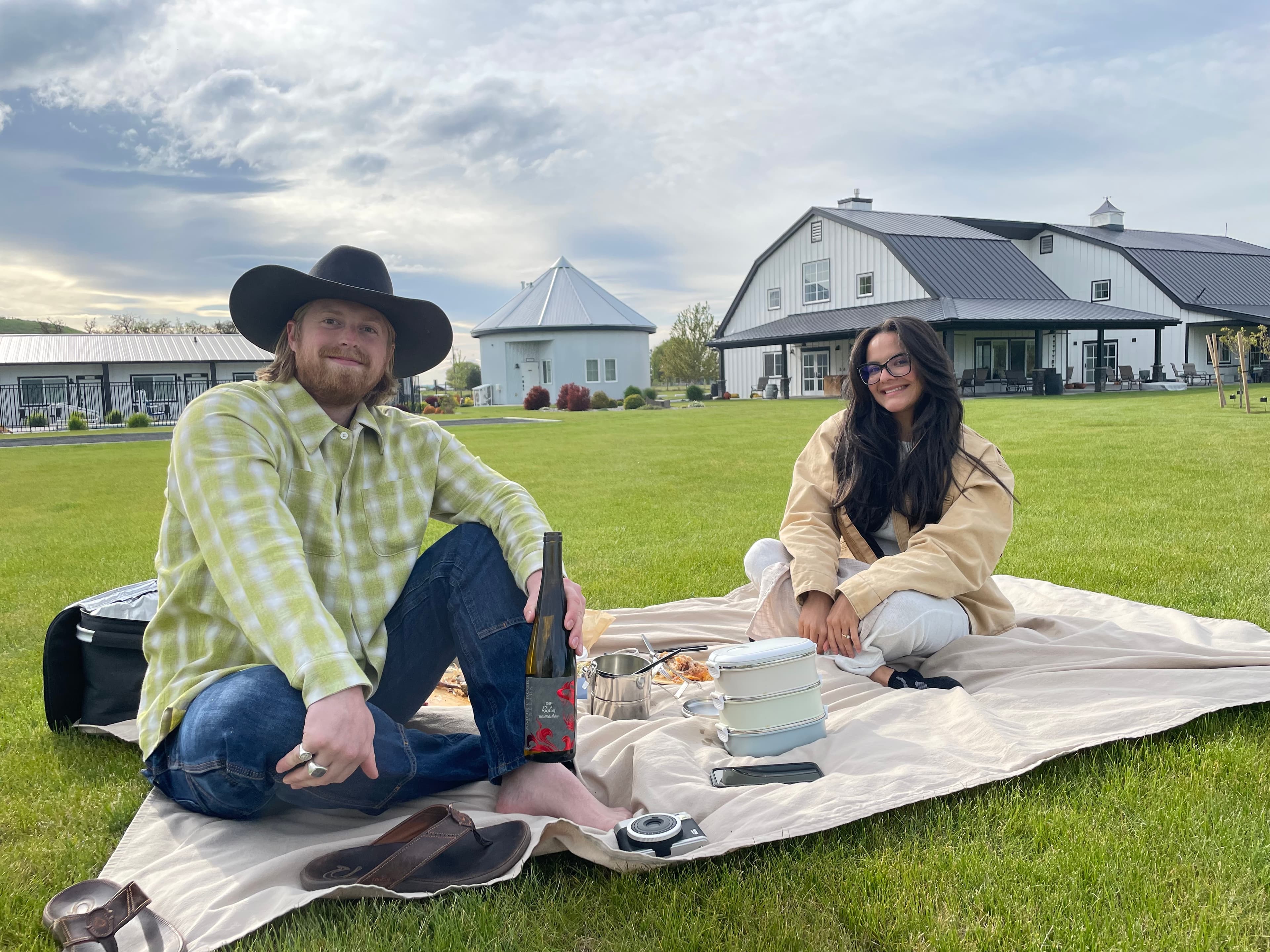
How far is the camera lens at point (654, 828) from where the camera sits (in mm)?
2193

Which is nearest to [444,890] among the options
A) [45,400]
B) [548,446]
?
→ [548,446]

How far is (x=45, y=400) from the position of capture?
39250mm

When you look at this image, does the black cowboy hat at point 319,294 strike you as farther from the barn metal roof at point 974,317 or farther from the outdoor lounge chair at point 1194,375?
the outdoor lounge chair at point 1194,375

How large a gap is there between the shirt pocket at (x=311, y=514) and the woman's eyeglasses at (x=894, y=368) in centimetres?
226

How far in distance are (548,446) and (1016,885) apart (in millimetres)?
15156

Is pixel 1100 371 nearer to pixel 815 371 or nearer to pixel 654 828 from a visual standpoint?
pixel 815 371

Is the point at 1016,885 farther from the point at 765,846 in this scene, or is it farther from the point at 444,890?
the point at 444,890

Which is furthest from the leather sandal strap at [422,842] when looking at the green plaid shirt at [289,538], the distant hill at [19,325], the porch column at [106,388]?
the distant hill at [19,325]

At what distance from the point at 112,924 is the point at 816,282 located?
3558 cm

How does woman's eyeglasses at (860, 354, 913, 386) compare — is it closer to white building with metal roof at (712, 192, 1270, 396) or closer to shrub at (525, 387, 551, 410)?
white building with metal roof at (712, 192, 1270, 396)

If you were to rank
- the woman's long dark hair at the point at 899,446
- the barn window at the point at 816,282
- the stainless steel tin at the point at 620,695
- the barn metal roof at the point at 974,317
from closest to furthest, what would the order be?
1. the stainless steel tin at the point at 620,695
2. the woman's long dark hair at the point at 899,446
3. the barn metal roof at the point at 974,317
4. the barn window at the point at 816,282

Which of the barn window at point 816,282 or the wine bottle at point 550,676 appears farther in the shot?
the barn window at point 816,282

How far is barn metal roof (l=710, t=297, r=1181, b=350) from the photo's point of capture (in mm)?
27109

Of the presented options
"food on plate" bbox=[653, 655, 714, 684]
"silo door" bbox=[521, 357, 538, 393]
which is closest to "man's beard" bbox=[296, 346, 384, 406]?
"food on plate" bbox=[653, 655, 714, 684]
